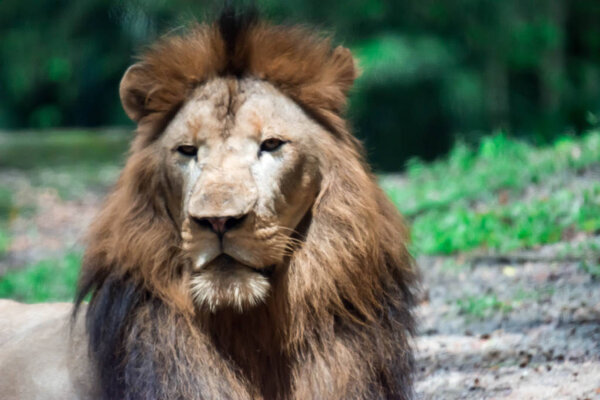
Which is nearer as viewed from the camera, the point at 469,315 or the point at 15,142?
the point at 469,315

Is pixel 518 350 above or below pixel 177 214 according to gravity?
below

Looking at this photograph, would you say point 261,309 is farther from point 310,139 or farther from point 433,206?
point 433,206

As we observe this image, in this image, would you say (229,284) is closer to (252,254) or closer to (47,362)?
(252,254)

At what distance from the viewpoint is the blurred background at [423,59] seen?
11969mm

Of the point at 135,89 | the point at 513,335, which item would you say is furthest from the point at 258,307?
the point at 513,335

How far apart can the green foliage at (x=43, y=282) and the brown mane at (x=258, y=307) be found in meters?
3.31

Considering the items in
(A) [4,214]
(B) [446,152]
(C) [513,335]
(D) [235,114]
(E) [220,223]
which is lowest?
(A) [4,214]

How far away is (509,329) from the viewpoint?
171 inches

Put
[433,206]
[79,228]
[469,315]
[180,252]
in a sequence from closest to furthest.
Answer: [180,252], [469,315], [433,206], [79,228]

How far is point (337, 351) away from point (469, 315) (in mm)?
2042

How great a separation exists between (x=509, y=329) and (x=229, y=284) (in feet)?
7.25

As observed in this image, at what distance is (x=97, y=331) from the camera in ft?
9.35

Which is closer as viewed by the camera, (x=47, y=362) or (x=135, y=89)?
(x=135, y=89)

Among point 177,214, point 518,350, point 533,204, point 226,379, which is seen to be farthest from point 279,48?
point 533,204
